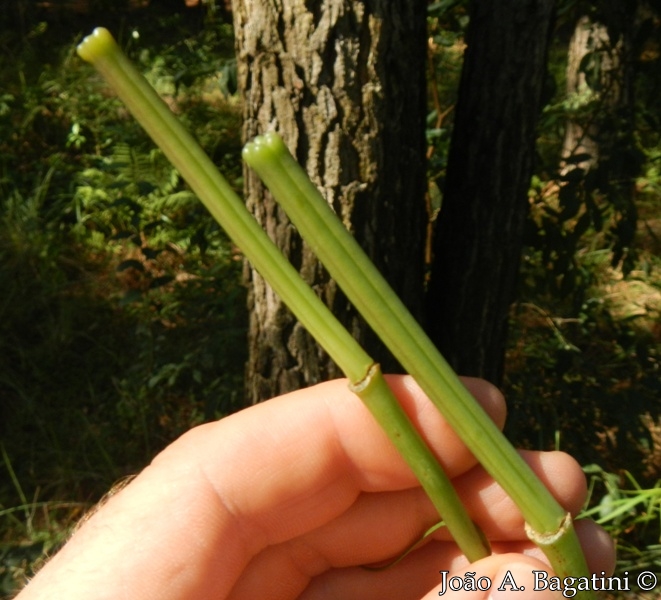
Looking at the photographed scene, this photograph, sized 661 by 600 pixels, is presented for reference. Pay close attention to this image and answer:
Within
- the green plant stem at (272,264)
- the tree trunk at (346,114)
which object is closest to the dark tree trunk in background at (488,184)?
the tree trunk at (346,114)

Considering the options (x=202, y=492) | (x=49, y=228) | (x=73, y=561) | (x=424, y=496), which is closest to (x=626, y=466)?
(x=424, y=496)

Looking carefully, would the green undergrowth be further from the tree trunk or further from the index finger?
the index finger

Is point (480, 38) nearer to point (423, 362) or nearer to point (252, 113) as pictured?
point (252, 113)

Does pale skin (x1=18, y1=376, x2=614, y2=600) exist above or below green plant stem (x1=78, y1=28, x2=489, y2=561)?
below

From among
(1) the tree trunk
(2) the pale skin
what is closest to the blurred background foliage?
(1) the tree trunk

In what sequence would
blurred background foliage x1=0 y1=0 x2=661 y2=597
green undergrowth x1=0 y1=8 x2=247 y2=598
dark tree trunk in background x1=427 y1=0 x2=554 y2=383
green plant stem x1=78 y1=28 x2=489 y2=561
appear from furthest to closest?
green undergrowth x1=0 y1=8 x2=247 y2=598 < blurred background foliage x1=0 y1=0 x2=661 y2=597 < dark tree trunk in background x1=427 y1=0 x2=554 y2=383 < green plant stem x1=78 y1=28 x2=489 y2=561

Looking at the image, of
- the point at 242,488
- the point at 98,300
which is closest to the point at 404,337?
the point at 242,488
